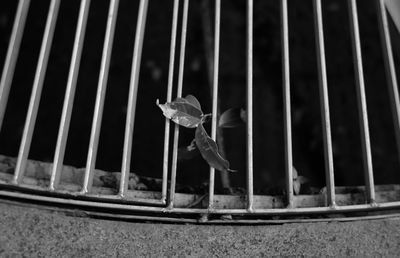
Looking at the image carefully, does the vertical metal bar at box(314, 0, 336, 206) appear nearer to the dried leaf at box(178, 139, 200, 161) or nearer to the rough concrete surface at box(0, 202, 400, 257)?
the rough concrete surface at box(0, 202, 400, 257)

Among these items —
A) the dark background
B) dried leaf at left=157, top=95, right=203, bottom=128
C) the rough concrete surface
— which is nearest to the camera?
the rough concrete surface

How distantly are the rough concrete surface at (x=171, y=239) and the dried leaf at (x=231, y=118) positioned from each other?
0.37 metres

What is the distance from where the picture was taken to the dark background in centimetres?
263

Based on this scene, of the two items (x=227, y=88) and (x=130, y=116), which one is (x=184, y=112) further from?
(x=227, y=88)

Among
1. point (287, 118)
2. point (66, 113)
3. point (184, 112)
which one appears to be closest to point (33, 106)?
point (66, 113)

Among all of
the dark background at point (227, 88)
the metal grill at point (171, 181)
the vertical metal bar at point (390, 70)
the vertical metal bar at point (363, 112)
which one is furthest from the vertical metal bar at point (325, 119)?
the dark background at point (227, 88)

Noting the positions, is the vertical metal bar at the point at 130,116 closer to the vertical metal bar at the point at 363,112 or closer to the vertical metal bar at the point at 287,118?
the vertical metal bar at the point at 287,118

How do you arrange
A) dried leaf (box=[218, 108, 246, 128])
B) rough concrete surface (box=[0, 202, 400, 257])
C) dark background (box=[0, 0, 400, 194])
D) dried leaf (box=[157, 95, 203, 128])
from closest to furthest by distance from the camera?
rough concrete surface (box=[0, 202, 400, 257]) → dried leaf (box=[157, 95, 203, 128]) → dried leaf (box=[218, 108, 246, 128]) → dark background (box=[0, 0, 400, 194])

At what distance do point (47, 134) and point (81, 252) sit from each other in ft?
4.97

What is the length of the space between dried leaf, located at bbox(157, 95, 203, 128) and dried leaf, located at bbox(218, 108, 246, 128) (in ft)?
0.59

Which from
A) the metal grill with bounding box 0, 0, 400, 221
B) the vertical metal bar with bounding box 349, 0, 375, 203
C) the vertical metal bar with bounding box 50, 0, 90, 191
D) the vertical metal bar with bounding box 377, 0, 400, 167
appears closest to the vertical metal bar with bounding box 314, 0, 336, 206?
the metal grill with bounding box 0, 0, 400, 221

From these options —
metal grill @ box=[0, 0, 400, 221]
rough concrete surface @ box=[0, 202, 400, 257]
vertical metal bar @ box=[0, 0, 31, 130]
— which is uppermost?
vertical metal bar @ box=[0, 0, 31, 130]

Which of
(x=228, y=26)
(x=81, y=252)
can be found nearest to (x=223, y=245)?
(x=81, y=252)

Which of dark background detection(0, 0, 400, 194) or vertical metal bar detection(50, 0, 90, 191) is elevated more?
dark background detection(0, 0, 400, 194)
